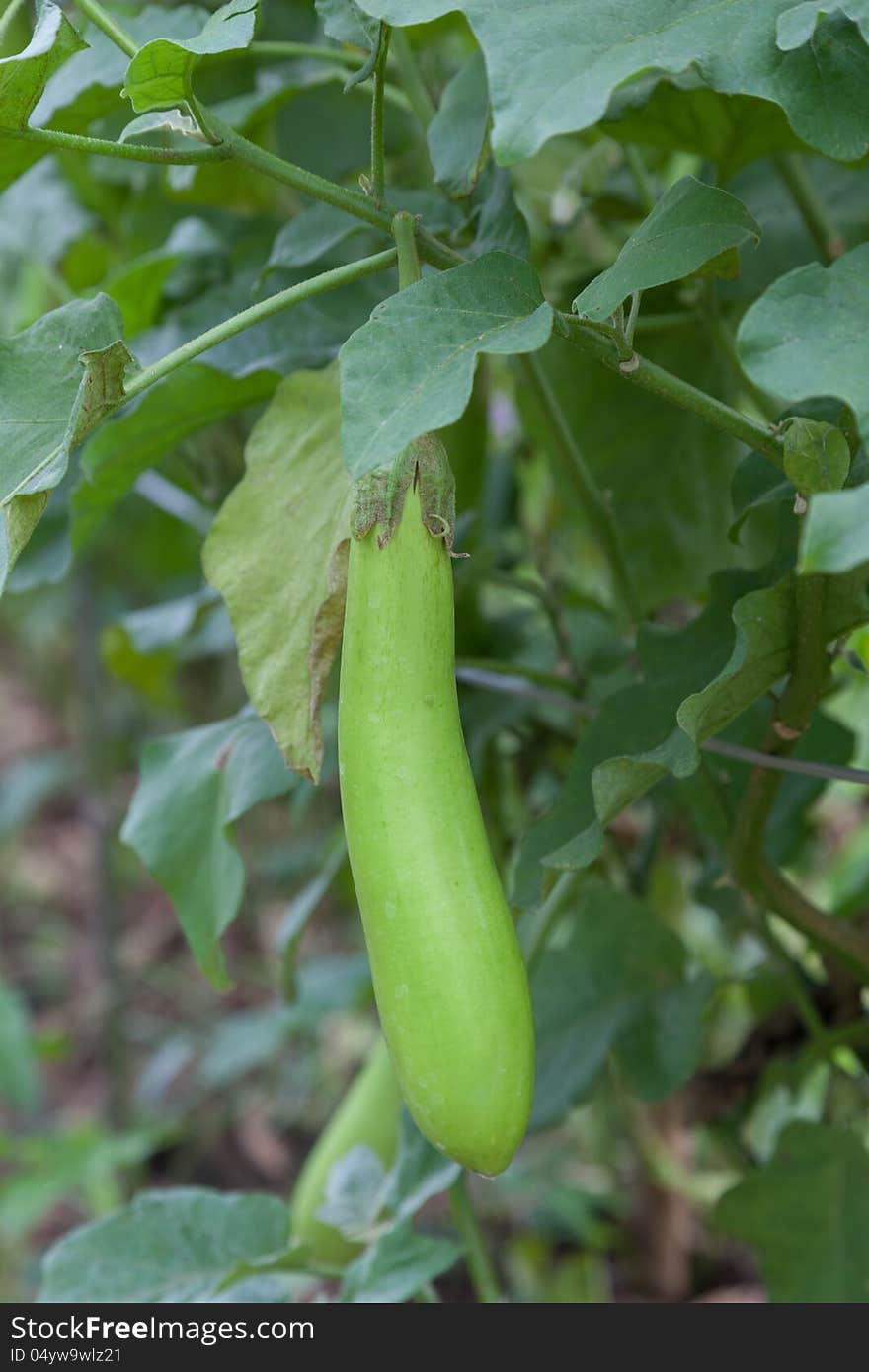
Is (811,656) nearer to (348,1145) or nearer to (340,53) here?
(340,53)

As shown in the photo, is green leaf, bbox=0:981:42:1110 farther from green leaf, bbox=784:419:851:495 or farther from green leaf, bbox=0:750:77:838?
green leaf, bbox=784:419:851:495

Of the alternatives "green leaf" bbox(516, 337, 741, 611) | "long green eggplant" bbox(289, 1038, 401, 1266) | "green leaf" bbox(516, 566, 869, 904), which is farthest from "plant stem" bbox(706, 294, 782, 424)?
"long green eggplant" bbox(289, 1038, 401, 1266)

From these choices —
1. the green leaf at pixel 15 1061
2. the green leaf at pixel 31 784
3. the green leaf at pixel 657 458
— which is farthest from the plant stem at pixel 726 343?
the green leaf at pixel 31 784

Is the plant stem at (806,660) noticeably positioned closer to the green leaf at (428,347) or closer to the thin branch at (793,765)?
the thin branch at (793,765)

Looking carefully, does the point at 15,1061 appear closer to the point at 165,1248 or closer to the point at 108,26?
the point at 165,1248

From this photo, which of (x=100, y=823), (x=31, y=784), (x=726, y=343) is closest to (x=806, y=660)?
(x=726, y=343)

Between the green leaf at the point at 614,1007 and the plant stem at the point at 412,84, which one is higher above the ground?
the plant stem at the point at 412,84
